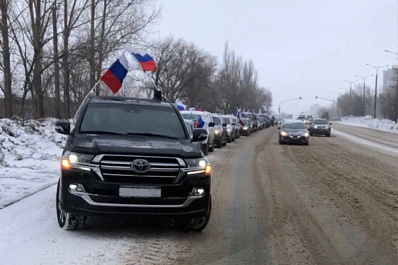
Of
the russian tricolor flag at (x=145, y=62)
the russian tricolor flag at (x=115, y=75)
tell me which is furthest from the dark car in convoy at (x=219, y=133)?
the russian tricolor flag at (x=115, y=75)

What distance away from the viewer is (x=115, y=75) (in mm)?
14797

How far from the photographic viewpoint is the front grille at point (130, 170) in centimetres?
603

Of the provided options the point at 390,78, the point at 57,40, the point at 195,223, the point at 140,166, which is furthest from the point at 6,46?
the point at 390,78

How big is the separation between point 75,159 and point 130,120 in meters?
1.53

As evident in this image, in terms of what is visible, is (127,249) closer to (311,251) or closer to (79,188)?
(79,188)

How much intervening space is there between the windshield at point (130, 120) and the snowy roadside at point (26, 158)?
224cm

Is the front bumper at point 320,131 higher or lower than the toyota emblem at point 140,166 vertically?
lower

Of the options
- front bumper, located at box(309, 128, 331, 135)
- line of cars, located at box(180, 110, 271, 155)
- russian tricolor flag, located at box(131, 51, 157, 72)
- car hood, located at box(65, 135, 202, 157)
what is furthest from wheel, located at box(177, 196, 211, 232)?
front bumper, located at box(309, 128, 331, 135)

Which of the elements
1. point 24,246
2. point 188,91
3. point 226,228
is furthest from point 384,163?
point 188,91

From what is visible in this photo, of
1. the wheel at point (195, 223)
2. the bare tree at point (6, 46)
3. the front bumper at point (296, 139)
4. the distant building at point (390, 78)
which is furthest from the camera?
the distant building at point (390, 78)

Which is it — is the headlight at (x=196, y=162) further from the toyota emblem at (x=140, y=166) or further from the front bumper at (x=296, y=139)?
the front bumper at (x=296, y=139)

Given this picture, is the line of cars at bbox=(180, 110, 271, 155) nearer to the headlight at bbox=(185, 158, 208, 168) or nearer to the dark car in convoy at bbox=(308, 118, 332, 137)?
the headlight at bbox=(185, 158, 208, 168)

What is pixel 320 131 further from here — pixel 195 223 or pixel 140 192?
pixel 140 192

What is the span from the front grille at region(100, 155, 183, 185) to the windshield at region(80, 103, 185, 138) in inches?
44.7
